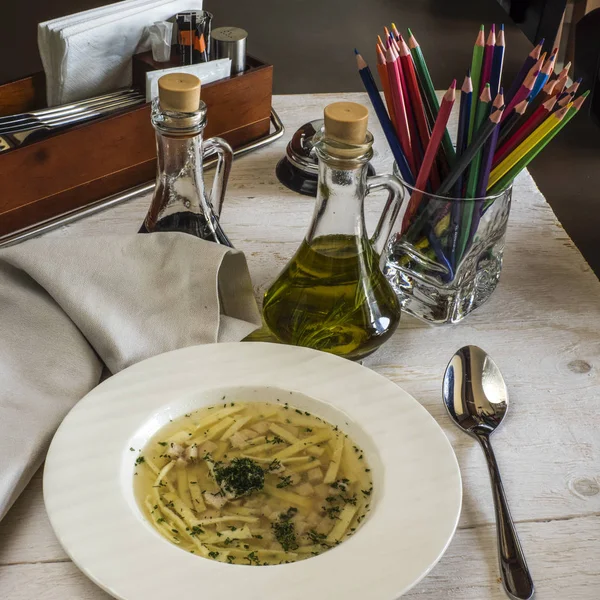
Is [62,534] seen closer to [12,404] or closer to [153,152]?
[12,404]

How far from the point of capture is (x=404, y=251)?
854 millimetres

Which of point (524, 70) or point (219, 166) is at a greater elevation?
point (524, 70)

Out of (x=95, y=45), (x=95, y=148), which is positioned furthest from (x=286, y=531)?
(x=95, y=45)

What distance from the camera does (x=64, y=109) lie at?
102cm

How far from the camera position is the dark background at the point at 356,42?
93.3 inches

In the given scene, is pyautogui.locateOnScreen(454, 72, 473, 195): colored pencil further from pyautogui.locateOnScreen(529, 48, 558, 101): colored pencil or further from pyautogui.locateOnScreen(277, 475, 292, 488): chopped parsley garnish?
pyautogui.locateOnScreen(277, 475, 292, 488): chopped parsley garnish

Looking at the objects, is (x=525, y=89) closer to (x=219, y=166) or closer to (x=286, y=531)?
(x=219, y=166)

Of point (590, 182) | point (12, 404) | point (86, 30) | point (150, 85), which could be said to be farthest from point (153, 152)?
point (590, 182)

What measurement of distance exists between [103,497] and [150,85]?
57 centimetres

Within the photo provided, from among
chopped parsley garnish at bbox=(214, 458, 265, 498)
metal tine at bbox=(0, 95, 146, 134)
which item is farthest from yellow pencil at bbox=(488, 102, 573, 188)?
metal tine at bbox=(0, 95, 146, 134)

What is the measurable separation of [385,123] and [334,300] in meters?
0.18

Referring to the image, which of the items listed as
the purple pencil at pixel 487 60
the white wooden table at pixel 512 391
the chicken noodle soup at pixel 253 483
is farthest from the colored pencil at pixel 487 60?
the chicken noodle soup at pixel 253 483

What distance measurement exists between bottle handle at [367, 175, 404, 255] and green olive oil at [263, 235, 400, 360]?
0.04m

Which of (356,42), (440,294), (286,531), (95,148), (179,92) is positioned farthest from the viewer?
(356,42)
